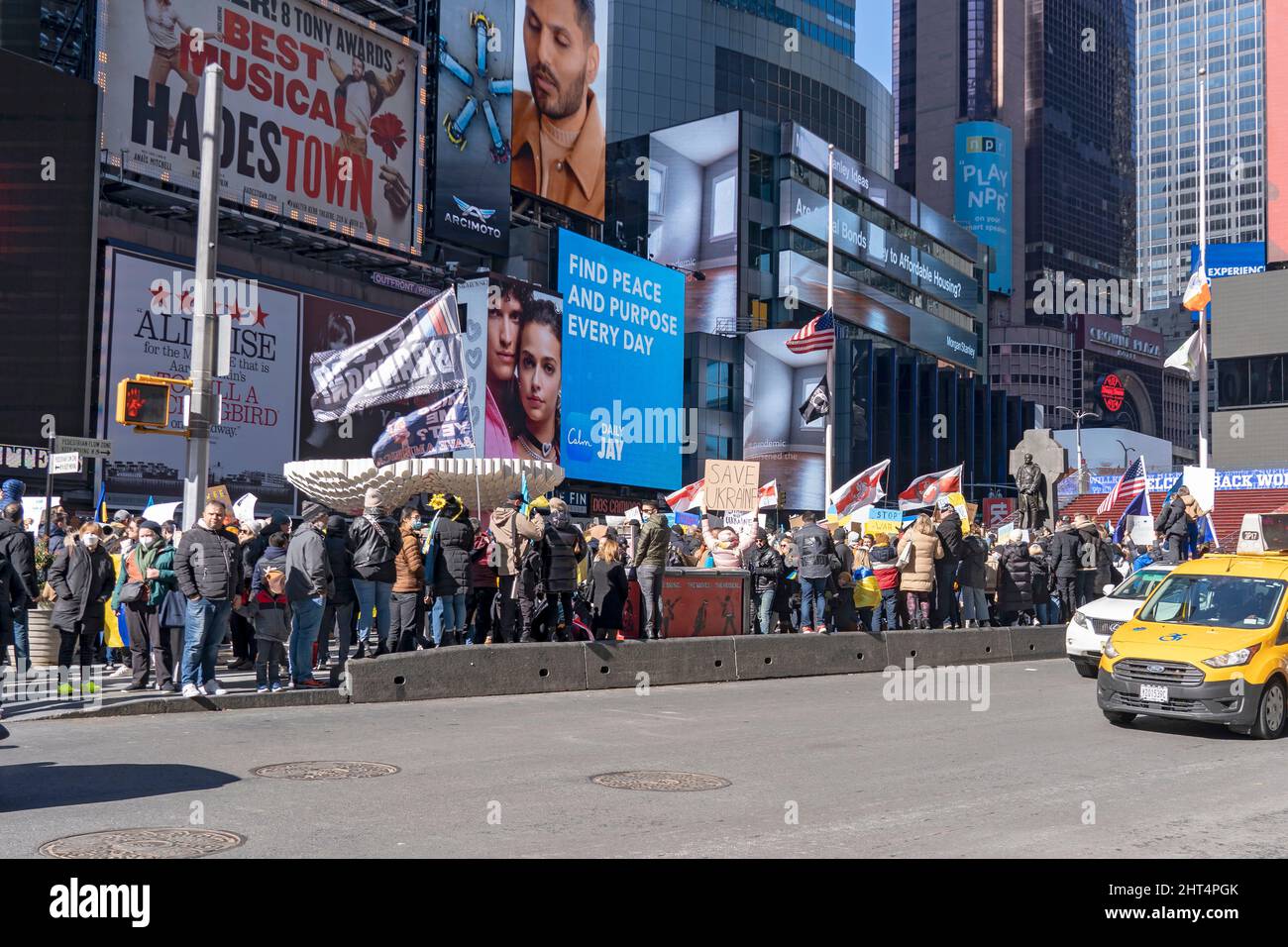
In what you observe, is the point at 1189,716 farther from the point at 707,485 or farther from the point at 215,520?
the point at 707,485

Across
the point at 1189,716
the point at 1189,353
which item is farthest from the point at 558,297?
the point at 1189,716

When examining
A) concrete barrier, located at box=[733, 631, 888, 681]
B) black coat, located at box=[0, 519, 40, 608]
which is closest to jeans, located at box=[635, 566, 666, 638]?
concrete barrier, located at box=[733, 631, 888, 681]

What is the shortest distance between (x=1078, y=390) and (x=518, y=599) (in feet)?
564

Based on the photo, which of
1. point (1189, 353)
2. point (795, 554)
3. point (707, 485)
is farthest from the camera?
point (1189, 353)

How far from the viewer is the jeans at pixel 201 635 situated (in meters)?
12.6

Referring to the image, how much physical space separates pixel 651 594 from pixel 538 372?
4316 cm

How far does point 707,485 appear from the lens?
1103 inches

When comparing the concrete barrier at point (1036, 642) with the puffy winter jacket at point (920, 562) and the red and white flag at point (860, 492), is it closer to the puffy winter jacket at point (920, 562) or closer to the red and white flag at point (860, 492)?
→ the puffy winter jacket at point (920, 562)

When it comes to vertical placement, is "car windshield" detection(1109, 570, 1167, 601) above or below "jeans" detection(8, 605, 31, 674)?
above

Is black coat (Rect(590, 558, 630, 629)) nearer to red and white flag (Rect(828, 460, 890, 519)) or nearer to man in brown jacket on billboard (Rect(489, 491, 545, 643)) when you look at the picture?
man in brown jacket on billboard (Rect(489, 491, 545, 643))

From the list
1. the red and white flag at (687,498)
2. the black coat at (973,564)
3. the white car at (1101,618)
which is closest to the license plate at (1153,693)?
the white car at (1101,618)

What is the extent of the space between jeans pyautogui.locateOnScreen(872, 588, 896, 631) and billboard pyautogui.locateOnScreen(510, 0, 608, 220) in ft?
144

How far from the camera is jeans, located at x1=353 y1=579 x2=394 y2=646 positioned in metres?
14.7

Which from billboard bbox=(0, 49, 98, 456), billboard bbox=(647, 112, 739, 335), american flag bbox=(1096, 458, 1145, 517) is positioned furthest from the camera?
billboard bbox=(647, 112, 739, 335)
